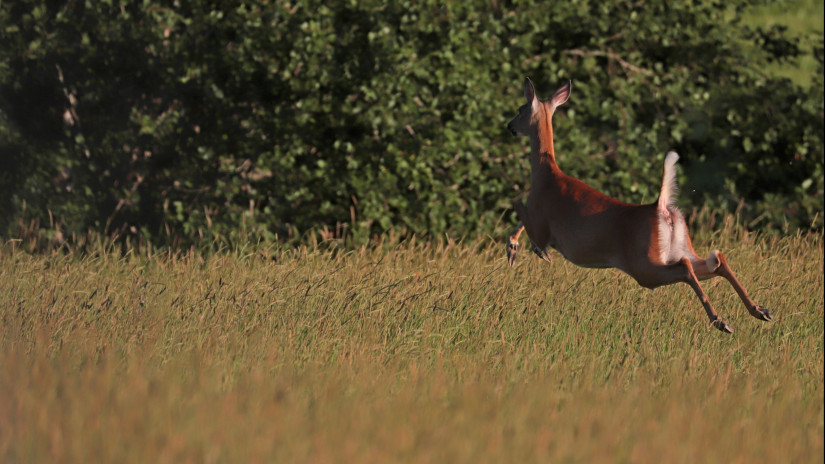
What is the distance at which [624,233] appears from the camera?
16.6 ft

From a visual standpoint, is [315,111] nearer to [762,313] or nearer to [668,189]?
[668,189]

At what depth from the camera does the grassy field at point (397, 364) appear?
4105 mm

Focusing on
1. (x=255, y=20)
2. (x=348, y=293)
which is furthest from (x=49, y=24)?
(x=348, y=293)

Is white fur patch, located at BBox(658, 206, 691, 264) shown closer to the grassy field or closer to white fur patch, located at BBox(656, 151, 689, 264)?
white fur patch, located at BBox(656, 151, 689, 264)

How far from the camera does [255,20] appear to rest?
8.86m

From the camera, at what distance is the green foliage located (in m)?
8.93

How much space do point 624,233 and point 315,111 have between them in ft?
14.5

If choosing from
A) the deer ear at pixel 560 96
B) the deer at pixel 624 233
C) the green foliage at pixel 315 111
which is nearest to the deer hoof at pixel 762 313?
the deer at pixel 624 233

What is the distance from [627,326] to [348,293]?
159 cm

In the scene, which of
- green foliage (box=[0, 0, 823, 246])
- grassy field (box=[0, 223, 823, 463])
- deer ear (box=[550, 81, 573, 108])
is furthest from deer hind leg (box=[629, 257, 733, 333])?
green foliage (box=[0, 0, 823, 246])

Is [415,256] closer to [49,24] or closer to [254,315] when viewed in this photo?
[254,315]

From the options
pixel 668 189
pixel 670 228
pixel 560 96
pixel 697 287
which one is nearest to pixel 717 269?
pixel 697 287

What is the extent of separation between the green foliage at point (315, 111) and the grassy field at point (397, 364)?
4.29 feet

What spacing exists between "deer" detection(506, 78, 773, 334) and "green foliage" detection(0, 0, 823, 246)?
3376mm
